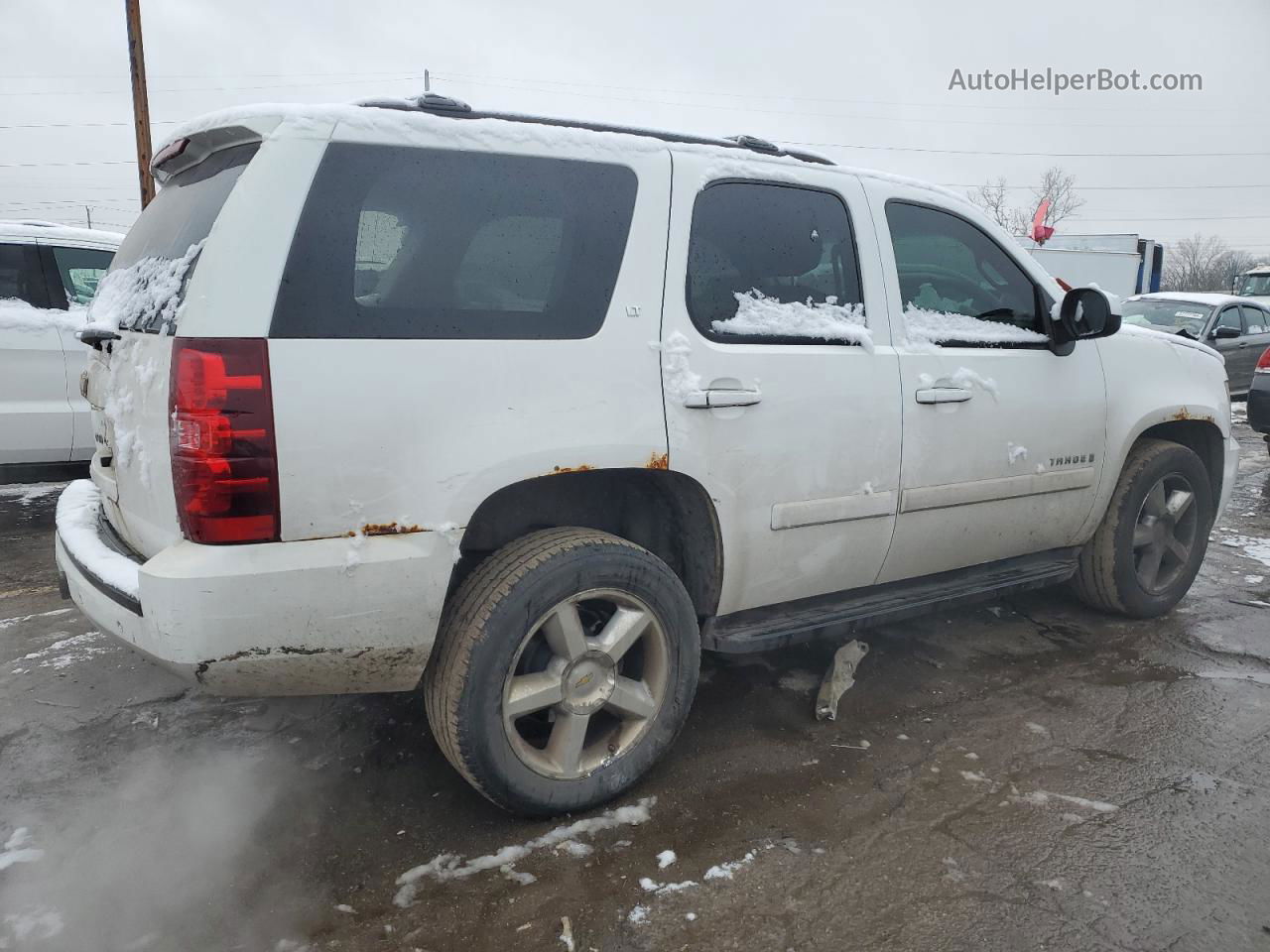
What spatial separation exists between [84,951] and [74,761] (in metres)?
1.01

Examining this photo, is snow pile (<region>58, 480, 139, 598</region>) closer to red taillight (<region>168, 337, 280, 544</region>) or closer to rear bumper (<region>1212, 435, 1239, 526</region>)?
red taillight (<region>168, 337, 280, 544</region>)

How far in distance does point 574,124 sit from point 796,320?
898 millimetres

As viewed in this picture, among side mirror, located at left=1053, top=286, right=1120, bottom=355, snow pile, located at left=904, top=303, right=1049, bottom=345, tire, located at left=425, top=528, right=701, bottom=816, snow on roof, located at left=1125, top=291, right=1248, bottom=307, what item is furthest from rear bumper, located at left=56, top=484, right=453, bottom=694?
snow on roof, located at left=1125, top=291, right=1248, bottom=307

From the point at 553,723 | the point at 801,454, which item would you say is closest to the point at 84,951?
the point at 553,723

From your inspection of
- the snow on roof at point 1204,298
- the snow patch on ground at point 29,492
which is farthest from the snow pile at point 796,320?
the snow on roof at point 1204,298

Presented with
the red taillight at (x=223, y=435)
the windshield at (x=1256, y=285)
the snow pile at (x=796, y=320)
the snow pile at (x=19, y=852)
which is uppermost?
the windshield at (x=1256, y=285)

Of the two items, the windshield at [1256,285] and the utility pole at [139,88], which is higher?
the utility pole at [139,88]

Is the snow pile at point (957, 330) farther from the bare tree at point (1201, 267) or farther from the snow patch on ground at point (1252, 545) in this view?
the bare tree at point (1201, 267)

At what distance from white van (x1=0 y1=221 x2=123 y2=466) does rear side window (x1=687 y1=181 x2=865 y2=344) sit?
14.3 feet

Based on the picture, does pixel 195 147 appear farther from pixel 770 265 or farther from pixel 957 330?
pixel 957 330

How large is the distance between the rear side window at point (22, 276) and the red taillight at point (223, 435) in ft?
14.5

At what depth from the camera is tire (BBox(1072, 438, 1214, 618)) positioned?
3924 millimetres

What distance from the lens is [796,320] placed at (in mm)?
2850

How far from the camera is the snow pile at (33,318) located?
17.4 feet
